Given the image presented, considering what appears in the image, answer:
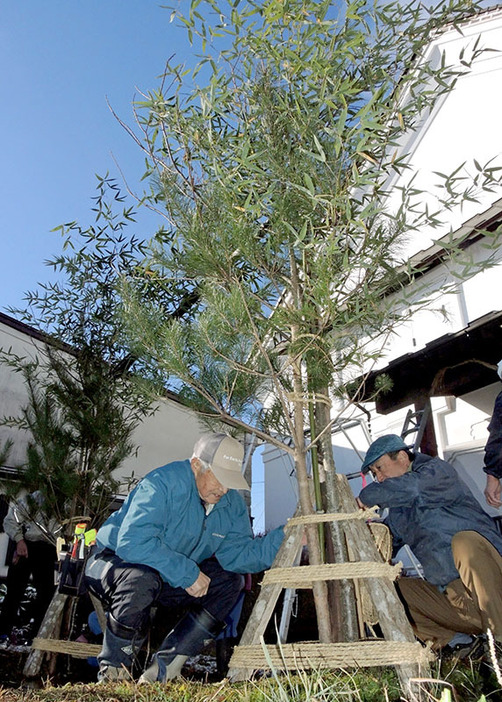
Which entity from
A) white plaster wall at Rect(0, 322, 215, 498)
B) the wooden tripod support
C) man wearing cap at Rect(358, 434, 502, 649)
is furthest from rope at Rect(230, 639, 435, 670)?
white plaster wall at Rect(0, 322, 215, 498)

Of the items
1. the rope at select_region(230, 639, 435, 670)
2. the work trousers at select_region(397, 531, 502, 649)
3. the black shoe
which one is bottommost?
the black shoe

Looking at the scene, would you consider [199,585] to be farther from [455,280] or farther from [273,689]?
→ [455,280]

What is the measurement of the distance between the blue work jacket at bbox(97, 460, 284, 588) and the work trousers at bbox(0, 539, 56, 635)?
11.8 ft

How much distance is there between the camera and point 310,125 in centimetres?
283

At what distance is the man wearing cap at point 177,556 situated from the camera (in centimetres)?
249

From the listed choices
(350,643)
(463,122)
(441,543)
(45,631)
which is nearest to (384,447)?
(441,543)

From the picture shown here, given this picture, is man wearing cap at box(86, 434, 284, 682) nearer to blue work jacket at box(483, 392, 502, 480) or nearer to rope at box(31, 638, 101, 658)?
rope at box(31, 638, 101, 658)

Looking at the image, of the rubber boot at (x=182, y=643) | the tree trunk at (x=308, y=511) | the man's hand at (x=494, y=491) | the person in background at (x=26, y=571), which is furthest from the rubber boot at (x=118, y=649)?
the person in background at (x=26, y=571)

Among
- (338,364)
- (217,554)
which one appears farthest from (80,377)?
(338,364)

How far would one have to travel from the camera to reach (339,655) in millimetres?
2127

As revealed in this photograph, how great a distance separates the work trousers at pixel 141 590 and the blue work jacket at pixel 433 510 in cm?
90

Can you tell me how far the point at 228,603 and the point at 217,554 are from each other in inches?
10.1

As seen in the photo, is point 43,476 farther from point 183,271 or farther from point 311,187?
point 311,187

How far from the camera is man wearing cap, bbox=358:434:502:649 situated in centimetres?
254
